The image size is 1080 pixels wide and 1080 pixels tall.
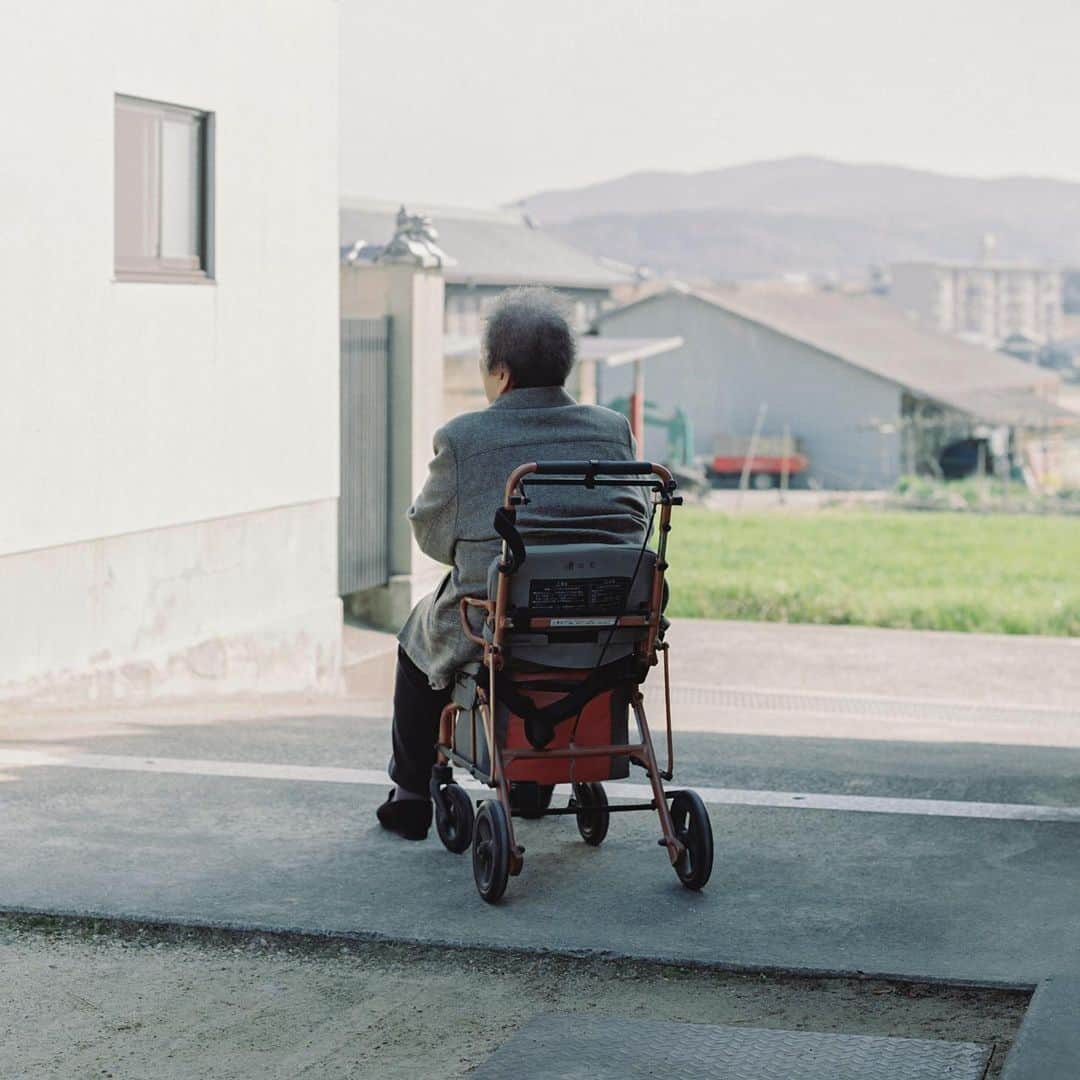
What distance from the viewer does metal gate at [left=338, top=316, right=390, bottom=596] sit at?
14.3 metres

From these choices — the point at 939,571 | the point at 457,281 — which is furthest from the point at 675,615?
the point at 457,281

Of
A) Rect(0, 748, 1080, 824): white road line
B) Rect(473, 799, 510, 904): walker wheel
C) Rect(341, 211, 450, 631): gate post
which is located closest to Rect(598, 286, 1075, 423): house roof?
Rect(341, 211, 450, 631): gate post

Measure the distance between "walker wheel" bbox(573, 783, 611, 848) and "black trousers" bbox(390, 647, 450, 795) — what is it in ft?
1.39

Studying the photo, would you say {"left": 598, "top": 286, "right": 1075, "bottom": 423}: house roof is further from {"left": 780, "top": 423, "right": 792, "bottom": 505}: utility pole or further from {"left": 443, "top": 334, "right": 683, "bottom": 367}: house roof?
{"left": 443, "top": 334, "right": 683, "bottom": 367}: house roof

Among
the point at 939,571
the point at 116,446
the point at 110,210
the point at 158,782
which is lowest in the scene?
the point at 939,571

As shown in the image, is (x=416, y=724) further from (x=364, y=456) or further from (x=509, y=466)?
(x=364, y=456)

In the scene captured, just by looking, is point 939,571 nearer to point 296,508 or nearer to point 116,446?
point 296,508

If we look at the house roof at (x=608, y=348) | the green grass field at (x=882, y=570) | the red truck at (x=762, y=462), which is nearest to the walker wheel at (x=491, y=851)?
the green grass field at (x=882, y=570)

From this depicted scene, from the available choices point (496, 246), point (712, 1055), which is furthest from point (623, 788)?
point (496, 246)

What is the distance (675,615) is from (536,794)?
14.4 m

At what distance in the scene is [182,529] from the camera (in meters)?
10.5

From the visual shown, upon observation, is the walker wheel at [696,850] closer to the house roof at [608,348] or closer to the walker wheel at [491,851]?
the walker wheel at [491,851]

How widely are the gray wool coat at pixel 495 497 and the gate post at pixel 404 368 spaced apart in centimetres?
996

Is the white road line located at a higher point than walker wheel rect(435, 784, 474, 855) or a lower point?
lower
